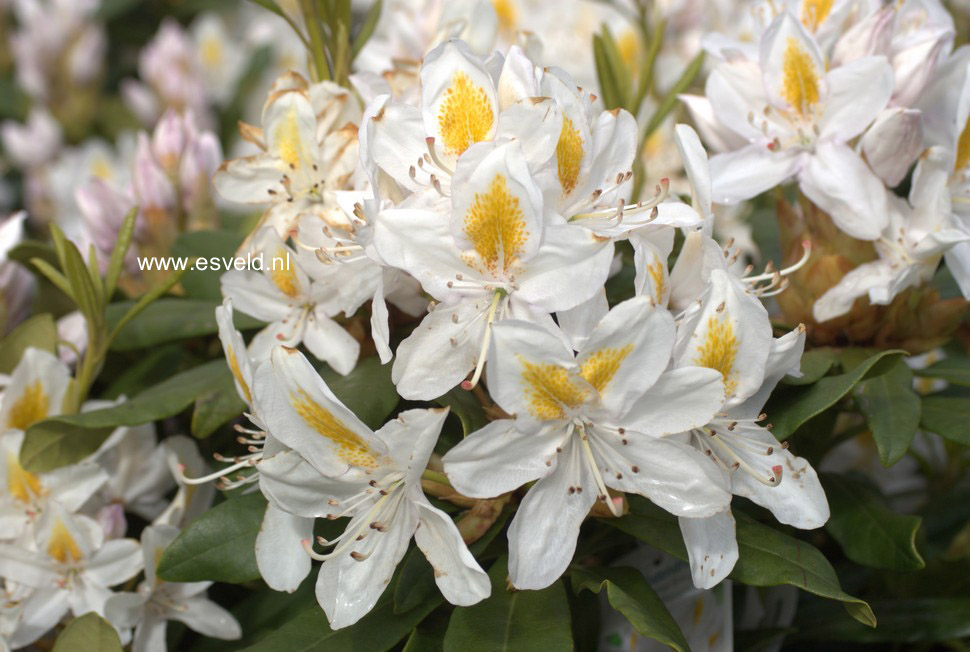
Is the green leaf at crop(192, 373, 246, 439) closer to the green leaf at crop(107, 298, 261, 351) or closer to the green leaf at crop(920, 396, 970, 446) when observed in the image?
the green leaf at crop(107, 298, 261, 351)

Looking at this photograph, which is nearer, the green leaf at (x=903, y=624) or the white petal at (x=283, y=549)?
the white petal at (x=283, y=549)

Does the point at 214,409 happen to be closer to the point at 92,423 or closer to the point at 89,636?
the point at 92,423

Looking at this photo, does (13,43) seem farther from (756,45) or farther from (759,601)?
(759,601)

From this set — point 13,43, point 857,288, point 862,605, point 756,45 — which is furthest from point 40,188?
point 862,605

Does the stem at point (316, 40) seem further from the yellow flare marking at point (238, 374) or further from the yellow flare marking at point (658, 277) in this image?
the yellow flare marking at point (658, 277)

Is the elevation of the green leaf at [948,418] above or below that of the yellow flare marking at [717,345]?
below

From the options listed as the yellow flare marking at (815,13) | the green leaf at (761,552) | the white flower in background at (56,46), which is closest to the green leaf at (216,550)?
the green leaf at (761,552)

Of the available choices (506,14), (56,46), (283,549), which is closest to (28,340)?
(283,549)
